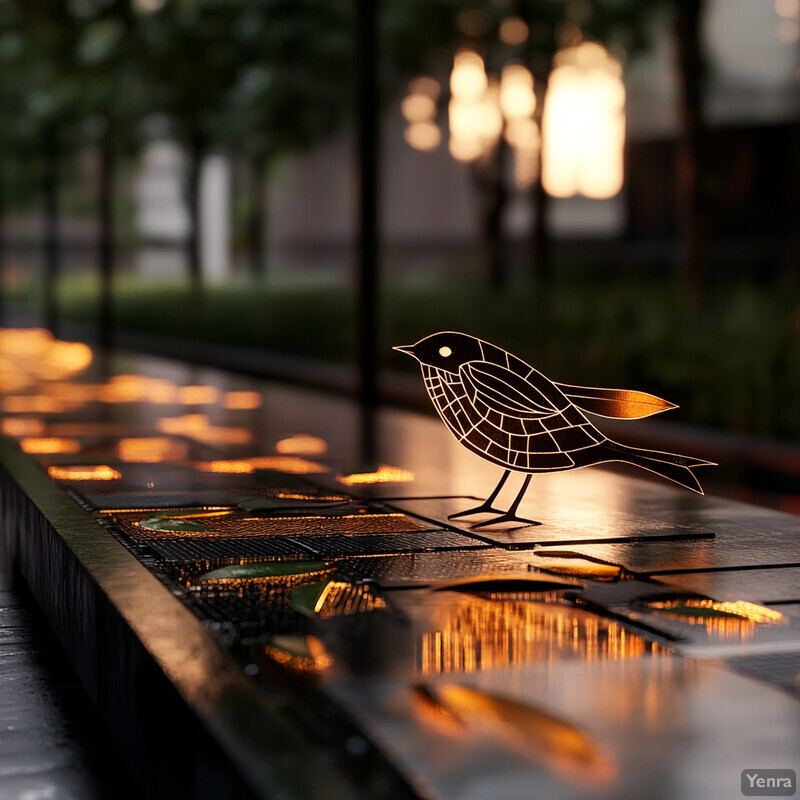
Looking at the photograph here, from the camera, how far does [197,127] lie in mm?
21312

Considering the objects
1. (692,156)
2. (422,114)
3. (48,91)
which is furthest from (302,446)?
(48,91)

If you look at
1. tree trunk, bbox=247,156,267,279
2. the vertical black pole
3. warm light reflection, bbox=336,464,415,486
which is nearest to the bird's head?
warm light reflection, bbox=336,464,415,486

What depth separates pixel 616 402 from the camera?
392 cm

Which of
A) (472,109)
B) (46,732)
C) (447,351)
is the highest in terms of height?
(472,109)

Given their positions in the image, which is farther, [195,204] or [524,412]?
[195,204]

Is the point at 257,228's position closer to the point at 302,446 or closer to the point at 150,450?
the point at 302,446

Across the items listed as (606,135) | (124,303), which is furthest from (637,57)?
(124,303)

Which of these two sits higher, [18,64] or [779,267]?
[18,64]

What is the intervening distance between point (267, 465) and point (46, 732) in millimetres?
2803

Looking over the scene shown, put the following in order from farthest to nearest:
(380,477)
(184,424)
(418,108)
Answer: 1. (418,108)
2. (184,424)
3. (380,477)

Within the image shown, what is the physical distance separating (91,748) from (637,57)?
38.3 feet

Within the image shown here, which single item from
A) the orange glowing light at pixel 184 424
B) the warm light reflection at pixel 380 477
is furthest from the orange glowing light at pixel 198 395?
the warm light reflection at pixel 380 477

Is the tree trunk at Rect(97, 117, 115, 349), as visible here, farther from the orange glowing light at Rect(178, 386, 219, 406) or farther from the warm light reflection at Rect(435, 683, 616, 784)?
the warm light reflection at Rect(435, 683, 616, 784)

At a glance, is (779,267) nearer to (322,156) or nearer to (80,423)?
(80,423)
